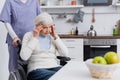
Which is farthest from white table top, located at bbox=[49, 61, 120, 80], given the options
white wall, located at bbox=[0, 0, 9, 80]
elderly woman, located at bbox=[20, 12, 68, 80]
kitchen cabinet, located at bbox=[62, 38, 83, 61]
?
kitchen cabinet, located at bbox=[62, 38, 83, 61]

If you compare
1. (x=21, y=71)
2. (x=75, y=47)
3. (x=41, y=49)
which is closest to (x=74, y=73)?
(x=21, y=71)

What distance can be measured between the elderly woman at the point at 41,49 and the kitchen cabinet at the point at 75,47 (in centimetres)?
171

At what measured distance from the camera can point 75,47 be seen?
4.36 m

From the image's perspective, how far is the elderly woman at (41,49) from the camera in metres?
2.33

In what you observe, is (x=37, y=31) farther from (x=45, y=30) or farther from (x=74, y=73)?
(x=74, y=73)

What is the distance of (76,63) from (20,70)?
19.6 inches

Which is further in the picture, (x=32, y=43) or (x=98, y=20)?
(x=98, y=20)

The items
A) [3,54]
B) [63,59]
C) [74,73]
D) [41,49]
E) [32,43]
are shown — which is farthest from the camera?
[3,54]

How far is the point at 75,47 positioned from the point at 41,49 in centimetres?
194

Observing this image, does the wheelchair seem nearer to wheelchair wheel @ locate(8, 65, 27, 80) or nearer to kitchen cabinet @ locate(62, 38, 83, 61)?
wheelchair wheel @ locate(8, 65, 27, 80)

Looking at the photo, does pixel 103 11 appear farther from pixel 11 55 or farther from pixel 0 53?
pixel 11 55

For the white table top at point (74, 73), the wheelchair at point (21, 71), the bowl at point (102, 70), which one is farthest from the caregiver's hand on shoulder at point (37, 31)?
the bowl at point (102, 70)

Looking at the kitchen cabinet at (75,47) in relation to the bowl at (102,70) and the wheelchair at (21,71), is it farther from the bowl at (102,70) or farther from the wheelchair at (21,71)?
the bowl at (102,70)

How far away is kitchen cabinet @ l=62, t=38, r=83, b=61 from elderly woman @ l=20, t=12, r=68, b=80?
171 centimetres
